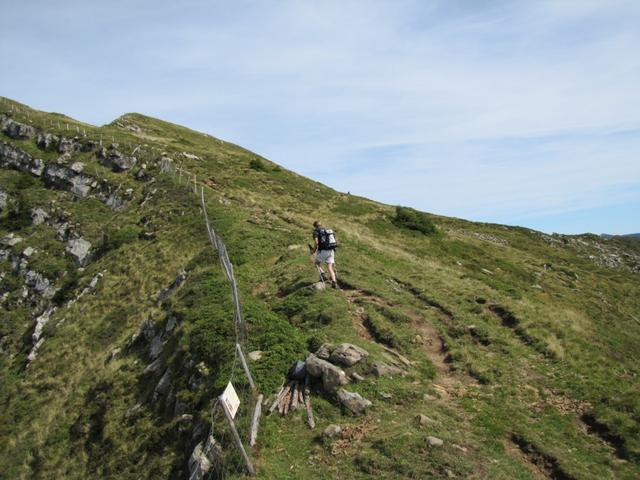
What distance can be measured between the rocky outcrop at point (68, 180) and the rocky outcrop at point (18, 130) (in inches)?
394

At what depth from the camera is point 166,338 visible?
20.9m

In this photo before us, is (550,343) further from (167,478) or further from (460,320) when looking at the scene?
(167,478)

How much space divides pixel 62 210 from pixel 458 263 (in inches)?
1509

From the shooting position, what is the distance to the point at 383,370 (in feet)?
47.5

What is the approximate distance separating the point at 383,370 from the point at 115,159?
46373 mm

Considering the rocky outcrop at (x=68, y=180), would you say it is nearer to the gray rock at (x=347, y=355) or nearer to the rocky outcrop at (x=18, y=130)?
the rocky outcrop at (x=18, y=130)

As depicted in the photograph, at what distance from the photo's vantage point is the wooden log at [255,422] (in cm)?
1204

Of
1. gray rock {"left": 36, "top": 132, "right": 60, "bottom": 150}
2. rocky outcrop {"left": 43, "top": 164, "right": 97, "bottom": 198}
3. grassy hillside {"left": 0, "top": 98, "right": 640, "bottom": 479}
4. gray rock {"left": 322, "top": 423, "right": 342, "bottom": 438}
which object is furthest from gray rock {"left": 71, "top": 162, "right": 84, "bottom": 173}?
gray rock {"left": 322, "top": 423, "right": 342, "bottom": 438}

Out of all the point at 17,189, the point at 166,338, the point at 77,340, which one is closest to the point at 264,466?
the point at 166,338

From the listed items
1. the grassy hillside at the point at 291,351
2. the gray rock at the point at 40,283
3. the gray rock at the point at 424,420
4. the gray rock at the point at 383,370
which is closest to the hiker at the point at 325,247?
the grassy hillside at the point at 291,351

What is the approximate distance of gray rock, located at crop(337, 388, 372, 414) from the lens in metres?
12.9

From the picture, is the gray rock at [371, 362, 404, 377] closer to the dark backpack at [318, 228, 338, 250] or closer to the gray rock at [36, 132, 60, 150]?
the dark backpack at [318, 228, 338, 250]

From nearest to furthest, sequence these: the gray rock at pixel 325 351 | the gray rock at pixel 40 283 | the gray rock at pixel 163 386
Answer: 1. the gray rock at pixel 325 351
2. the gray rock at pixel 163 386
3. the gray rock at pixel 40 283

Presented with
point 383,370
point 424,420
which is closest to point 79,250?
point 383,370
